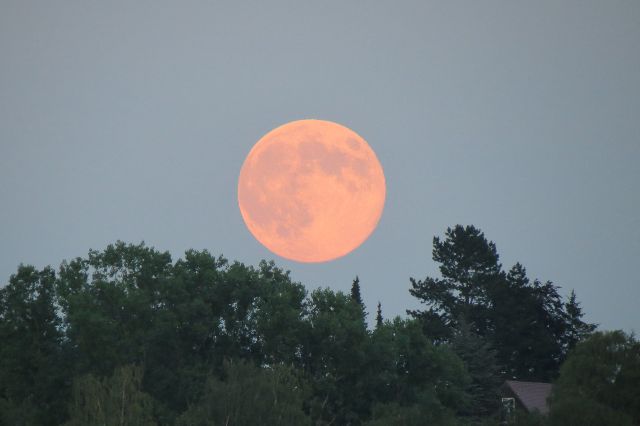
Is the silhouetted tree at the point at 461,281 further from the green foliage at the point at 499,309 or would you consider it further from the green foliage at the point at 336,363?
the green foliage at the point at 336,363

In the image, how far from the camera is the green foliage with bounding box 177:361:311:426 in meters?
49.4

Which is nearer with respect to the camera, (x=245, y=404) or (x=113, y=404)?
(x=245, y=404)

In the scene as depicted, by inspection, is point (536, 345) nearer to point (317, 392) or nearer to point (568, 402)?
point (317, 392)

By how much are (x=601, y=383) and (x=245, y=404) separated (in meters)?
19.9

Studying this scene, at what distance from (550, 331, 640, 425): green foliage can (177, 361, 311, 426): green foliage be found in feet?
48.2

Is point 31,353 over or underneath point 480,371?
underneath

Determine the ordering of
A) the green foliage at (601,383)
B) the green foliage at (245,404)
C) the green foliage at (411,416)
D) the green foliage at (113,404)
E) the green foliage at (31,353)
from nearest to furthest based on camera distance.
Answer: the green foliage at (601,383), the green foliage at (245,404), the green foliage at (113,404), the green foliage at (411,416), the green foliage at (31,353)

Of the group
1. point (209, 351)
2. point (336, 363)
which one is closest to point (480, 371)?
point (336, 363)

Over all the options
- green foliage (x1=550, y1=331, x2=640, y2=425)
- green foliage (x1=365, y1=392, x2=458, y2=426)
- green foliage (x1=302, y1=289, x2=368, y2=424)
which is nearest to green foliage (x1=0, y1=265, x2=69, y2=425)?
green foliage (x1=302, y1=289, x2=368, y2=424)

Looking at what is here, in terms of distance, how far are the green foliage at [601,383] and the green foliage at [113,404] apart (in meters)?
22.7

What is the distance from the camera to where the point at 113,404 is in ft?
167

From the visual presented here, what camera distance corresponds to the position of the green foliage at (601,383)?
47.3 m

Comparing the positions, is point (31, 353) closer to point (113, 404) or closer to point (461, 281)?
point (113, 404)

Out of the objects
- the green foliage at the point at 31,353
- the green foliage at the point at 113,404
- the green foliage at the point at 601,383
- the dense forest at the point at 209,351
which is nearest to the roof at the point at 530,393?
the dense forest at the point at 209,351
